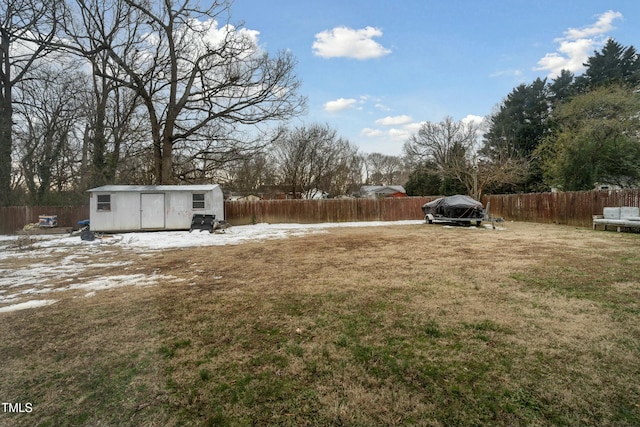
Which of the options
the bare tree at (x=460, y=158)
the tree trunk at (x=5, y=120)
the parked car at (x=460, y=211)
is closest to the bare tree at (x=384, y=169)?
the bare tree at (x=460, y=158)

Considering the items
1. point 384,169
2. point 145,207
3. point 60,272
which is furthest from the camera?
point 384,169

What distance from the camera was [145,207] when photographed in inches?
562

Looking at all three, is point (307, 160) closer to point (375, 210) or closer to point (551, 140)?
point (375, 210)

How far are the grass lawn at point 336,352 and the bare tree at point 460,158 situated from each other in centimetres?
2336

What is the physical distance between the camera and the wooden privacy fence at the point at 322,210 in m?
19.2

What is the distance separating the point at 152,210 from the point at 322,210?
9991 mm

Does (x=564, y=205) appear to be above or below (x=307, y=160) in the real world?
below

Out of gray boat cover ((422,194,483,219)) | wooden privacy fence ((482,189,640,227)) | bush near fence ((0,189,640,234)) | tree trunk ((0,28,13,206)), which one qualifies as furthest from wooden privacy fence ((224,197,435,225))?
tree trunk ((0,28,13,206))

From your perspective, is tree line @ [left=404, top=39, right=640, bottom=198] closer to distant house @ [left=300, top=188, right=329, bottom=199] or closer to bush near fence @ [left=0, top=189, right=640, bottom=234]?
bush near fence @ [left=0, top=189, right=640, bottom=234]

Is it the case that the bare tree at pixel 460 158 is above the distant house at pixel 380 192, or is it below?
above

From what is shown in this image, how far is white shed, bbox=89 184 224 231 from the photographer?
1393 centimetres

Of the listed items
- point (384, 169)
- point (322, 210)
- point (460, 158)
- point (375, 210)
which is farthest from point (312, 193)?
point (384, 169)

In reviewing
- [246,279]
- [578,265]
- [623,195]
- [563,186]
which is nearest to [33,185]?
[246,279]

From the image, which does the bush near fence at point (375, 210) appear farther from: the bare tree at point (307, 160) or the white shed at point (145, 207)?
the bare tree at point (307, 160)
